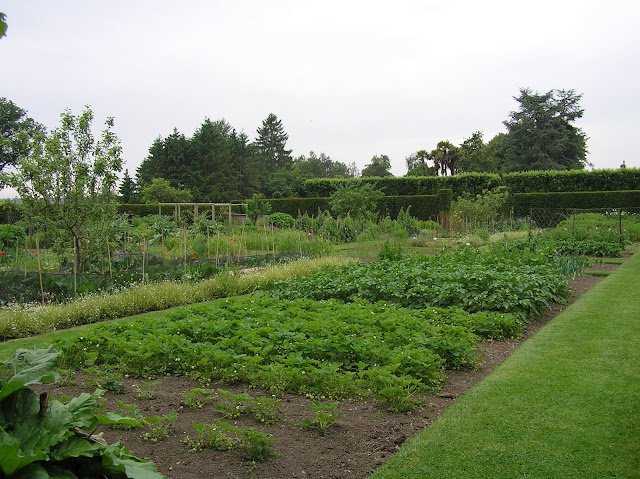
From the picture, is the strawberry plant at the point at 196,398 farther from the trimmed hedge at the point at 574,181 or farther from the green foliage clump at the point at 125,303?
the trimmed hedge at the point at 574,181

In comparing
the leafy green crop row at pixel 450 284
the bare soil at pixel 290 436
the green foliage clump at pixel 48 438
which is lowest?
the bare soil at pixel 290 436

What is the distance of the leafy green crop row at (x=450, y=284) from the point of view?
24.1ft

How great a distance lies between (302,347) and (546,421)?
2.13 metres

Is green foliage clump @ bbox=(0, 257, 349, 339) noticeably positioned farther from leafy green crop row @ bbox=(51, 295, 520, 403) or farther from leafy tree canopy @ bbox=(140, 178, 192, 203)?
leafy tree canopy @ bbox=(140, 178, 192, 203)

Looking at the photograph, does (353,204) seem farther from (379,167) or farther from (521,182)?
(379,167)

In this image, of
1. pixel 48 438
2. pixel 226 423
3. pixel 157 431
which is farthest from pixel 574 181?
pixel 48 438

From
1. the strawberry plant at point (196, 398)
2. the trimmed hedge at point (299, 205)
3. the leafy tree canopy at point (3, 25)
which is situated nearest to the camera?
the leafy tree canopy at point (3, 25)

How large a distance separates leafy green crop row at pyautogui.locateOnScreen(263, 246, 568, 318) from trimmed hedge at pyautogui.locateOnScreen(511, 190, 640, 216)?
58.5 ft

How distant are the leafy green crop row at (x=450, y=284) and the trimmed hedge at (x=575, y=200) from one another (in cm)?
1782

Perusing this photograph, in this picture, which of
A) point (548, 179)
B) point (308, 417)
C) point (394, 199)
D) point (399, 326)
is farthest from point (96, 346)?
point (548, 179)

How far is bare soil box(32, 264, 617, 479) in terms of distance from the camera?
3186 millimetres

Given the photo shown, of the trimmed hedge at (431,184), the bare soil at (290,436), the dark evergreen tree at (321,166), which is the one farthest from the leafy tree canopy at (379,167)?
the bare soil at (290,436)

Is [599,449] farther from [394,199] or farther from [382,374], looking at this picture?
[394,199]

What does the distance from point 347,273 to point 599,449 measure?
5.81m
